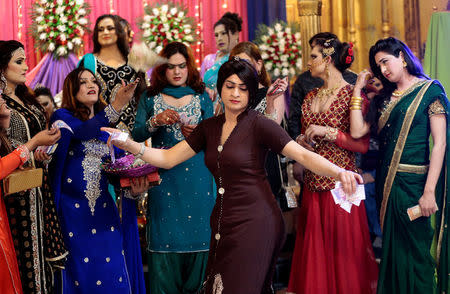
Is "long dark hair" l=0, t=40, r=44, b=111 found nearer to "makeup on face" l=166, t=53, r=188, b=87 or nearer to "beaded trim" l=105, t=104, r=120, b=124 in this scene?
"beaded trim" l=105, t=104, r=120, b=124

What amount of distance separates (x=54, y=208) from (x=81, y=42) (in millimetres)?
3620

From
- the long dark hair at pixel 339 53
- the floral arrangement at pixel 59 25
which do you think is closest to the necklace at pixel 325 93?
the long dark hair at pixel 339 53

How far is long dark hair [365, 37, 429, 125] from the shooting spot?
169 inches

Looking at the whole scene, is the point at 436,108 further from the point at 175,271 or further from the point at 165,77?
the point at 175,271

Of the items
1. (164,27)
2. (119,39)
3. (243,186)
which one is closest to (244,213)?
(243,186)

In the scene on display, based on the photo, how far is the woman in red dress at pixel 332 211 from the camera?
14.4ft

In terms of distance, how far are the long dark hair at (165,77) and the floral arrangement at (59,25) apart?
3103 millimetres

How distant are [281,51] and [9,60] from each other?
381 cm

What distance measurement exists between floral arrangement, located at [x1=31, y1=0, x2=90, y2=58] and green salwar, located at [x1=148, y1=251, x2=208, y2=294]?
12.0 ft

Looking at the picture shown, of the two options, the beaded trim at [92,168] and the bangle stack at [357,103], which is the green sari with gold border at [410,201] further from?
the beaded trim at [92,168]

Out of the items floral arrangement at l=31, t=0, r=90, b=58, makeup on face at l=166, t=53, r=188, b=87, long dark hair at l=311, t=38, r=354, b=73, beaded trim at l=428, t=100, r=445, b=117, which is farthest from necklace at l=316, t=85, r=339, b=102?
floral arrangement at l=31, t=0, r=90, b=58

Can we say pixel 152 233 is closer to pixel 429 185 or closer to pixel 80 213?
pixel 80 213

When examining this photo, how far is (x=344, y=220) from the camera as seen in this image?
14.4 feet

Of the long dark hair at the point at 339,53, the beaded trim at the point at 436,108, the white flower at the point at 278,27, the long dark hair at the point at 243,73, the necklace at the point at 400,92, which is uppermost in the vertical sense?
the white flower at the point at 278,27
